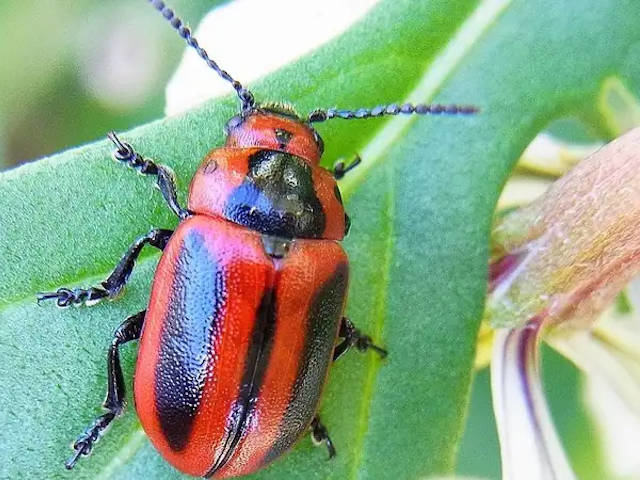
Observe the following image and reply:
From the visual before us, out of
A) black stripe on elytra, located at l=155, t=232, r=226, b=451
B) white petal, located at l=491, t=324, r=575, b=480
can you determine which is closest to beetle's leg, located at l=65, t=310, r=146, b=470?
black stripe on elytra, located at l=155, t=232, r=226, b=451

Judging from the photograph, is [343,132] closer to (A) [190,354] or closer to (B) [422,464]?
(A) [190,354]

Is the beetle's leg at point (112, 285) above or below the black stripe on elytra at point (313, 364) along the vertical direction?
above

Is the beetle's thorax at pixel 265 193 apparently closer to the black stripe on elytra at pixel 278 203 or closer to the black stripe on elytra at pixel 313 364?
the black stripe on elytra at pixel 278 203

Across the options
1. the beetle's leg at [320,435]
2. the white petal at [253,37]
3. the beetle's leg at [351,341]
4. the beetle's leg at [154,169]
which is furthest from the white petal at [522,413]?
the white petal at [253,37]

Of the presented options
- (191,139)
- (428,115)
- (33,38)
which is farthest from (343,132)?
(33,38)

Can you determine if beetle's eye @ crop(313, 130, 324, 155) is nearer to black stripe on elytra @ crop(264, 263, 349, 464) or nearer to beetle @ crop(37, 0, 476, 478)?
beetle @ crop(37, 0, 476, 478)
